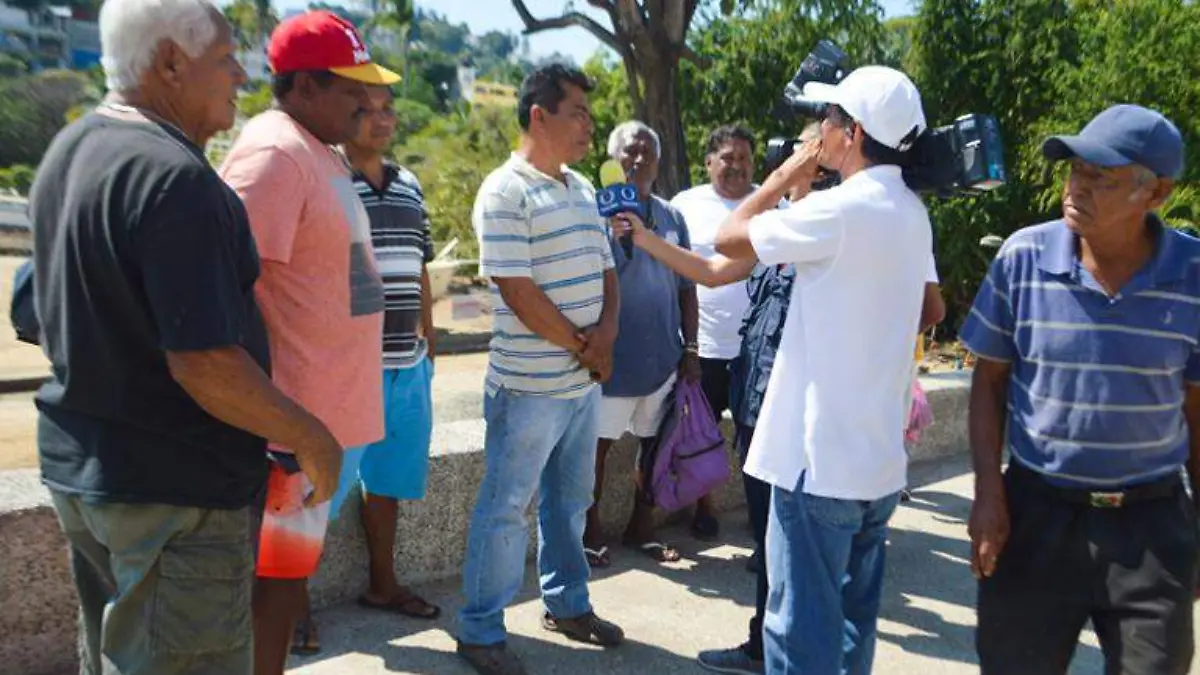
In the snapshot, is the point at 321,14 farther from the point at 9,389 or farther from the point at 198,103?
the point at 9,389

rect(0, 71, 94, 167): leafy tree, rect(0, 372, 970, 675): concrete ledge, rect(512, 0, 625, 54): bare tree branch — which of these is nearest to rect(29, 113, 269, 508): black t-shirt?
rect(0, 372, 970, 675): concrete ledge

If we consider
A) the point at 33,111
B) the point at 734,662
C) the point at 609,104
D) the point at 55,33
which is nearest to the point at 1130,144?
the point at 734,662

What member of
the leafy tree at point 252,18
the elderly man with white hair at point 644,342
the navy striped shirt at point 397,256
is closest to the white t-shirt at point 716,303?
the elderly man with white hair at point 644,342

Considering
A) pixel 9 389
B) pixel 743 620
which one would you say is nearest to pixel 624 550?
pixel 743 620

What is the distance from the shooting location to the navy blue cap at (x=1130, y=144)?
99.7 inches

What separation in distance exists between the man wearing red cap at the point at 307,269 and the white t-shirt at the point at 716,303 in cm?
236

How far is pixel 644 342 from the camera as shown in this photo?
15.2 feet

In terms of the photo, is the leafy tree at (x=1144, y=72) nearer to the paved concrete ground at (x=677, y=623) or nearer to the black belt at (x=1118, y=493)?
the paved concrete ground at (x=677, y=623)

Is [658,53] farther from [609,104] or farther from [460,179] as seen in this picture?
[460,179]

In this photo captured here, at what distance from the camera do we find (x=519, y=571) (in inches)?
144

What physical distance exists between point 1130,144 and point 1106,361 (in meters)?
0.52

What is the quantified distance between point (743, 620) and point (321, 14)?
9.06 feet

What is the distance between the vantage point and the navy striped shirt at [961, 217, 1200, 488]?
257 cm

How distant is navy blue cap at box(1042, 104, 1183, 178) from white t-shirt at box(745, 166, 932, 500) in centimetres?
42
